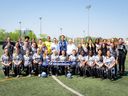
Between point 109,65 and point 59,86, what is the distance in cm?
320

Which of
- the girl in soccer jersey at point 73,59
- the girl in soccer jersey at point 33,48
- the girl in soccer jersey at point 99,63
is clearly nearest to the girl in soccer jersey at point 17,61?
the girl in soccer jersey at point 33,48

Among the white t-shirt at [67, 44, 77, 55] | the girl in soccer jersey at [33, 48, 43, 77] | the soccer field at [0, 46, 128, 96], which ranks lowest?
the soccer field at [0, 46, 128, 96]

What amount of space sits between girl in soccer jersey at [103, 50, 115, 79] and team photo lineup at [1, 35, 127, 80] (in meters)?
0.05

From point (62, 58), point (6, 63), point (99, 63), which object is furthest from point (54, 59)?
point (6, 63)

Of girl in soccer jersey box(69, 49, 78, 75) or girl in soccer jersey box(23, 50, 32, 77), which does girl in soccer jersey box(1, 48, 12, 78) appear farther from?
girl in soccer jersey box(69, 49, 78, 75)

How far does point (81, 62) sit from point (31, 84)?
3579mm

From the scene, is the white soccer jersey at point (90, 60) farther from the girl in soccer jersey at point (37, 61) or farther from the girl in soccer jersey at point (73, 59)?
the girl in soccer jersey at point (37, 61)

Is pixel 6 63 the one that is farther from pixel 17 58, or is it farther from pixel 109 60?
pixel 109 60

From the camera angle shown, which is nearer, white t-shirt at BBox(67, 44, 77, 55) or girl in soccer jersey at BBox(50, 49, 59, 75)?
girl in soccer jersey at BBox(50, 49, 59, 75)

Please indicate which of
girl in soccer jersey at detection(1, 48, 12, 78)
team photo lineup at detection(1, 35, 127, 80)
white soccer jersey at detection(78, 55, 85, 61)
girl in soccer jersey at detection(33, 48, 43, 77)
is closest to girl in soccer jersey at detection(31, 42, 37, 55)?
team photo lineup at detection(1, 35, 127, 80)

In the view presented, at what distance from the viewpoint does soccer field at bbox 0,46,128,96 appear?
409 inches

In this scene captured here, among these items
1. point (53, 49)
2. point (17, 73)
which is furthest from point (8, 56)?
point (53, 49)

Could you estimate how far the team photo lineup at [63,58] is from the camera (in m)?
14.3

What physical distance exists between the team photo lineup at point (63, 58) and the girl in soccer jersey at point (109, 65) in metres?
0.05
